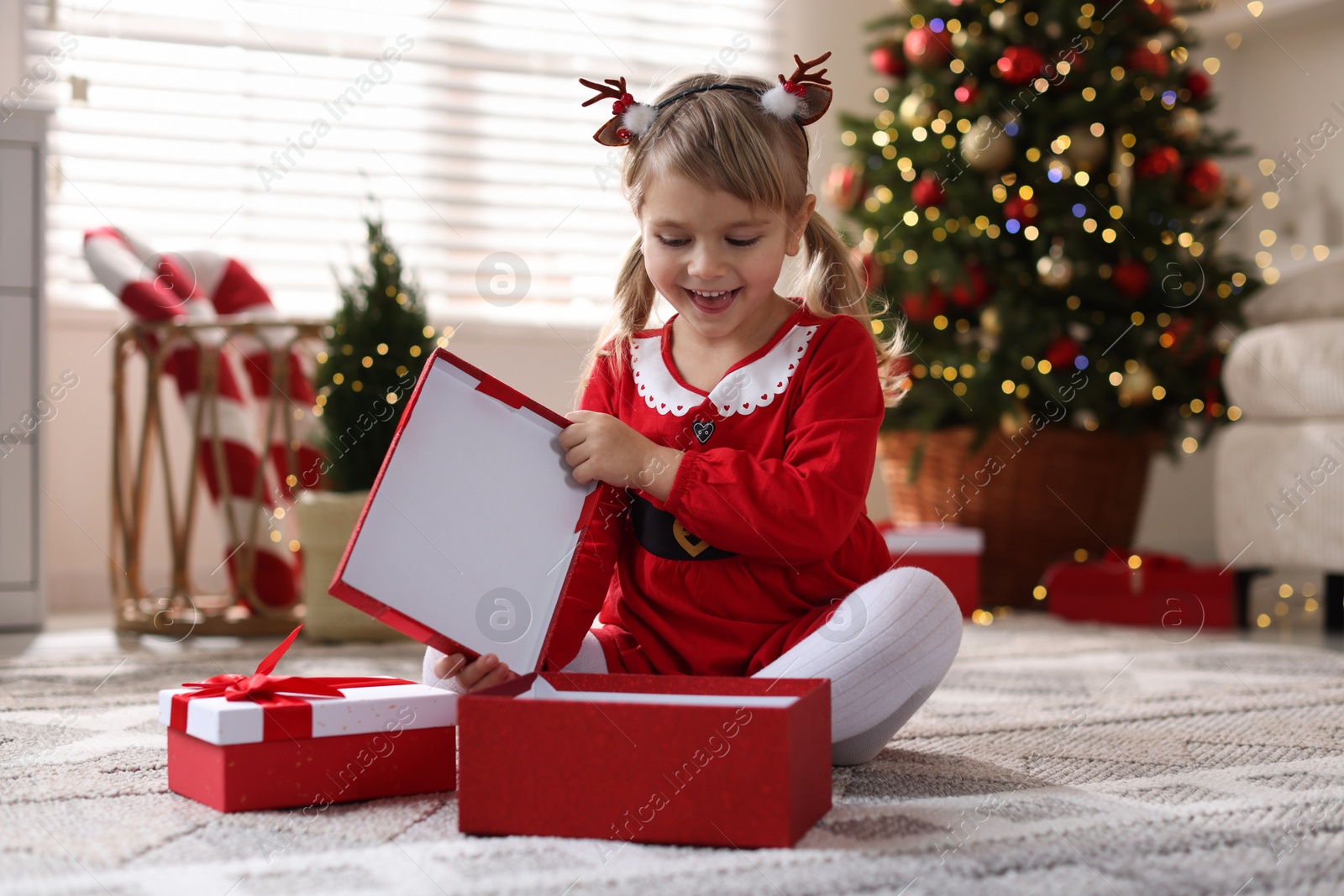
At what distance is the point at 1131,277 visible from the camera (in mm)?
2207

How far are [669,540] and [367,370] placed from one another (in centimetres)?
97

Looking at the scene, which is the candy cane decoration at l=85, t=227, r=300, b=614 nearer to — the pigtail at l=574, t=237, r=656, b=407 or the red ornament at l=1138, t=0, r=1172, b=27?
the pigtail at l=574, t=237, r=656, b=407

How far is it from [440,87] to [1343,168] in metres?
2.06

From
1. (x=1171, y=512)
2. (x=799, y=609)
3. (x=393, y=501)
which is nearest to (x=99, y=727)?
(x=393, y=501)

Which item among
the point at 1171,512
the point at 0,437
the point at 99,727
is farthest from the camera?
the point at 1171,512

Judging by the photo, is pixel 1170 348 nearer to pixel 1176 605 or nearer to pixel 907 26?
pixel 1176 605

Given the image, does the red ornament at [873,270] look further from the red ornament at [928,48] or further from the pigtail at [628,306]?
the pigtail at [628,306]

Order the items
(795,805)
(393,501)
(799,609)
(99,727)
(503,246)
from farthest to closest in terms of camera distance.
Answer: (503,246) < (99,727) < (799,609) < (393,501) < (795,805)

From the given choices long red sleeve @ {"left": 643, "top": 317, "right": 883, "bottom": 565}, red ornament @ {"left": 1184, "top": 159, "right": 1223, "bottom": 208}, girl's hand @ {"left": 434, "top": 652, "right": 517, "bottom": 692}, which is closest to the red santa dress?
long red sleeve @ {"left": 643, "top": 317, "right": 883, "bottom": 565}

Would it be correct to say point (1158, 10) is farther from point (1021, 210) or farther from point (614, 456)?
point (614, 456)

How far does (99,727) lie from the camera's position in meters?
1.15

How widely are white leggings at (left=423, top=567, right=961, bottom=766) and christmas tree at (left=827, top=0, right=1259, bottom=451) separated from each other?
1.31 m

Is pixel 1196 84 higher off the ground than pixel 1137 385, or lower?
higher

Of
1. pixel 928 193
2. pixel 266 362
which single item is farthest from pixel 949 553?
pixel 266 362
